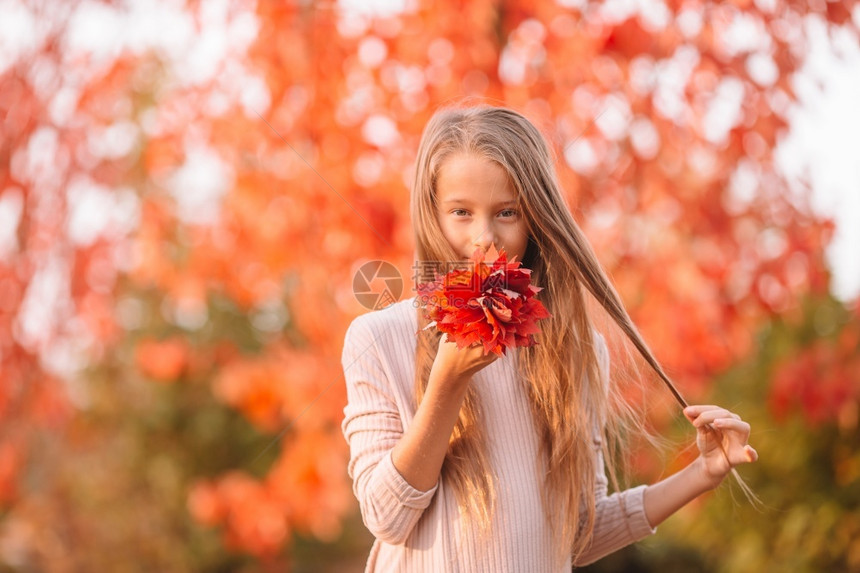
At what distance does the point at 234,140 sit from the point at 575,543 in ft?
7.14

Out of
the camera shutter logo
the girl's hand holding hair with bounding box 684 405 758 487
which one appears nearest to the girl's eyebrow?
the camera shutter logo

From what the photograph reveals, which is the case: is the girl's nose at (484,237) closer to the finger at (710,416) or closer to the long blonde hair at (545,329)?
the long blonde hair at (545,329)

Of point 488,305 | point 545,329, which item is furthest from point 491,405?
point 488,305

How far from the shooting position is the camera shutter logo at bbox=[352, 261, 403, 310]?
1.31 m

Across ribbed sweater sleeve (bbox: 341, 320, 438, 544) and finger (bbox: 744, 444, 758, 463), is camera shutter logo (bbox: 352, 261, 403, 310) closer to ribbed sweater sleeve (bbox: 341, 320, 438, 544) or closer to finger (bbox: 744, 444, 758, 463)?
ribbed sweater sleeve (bbox: 341, 320, 438, 544)

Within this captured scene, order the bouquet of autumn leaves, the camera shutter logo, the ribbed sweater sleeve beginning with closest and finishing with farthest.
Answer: the bouquet of autumn leaves, the ribbed sweater sleeve, the camera shutter logo

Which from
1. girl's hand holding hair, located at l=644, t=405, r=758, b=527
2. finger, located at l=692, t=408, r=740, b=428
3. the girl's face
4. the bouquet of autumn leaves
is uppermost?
the girl's face

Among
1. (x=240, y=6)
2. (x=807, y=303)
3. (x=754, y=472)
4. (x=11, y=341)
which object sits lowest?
(x=754, y=472)

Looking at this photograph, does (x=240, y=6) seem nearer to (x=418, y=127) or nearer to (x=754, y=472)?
(x=418, y=127)

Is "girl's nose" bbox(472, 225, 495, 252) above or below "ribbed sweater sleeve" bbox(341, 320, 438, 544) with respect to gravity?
above

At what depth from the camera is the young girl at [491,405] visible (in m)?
1.23

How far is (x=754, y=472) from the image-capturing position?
444 centimetres

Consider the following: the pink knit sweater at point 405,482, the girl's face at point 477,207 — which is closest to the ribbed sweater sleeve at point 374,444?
the pink knit sweater at point 405,482

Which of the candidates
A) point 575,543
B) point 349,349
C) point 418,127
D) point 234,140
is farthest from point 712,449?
point 234,140
